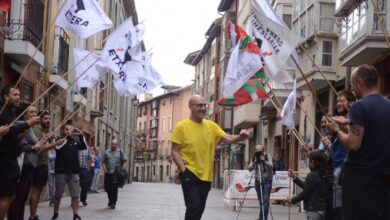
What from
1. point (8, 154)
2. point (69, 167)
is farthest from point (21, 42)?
point (8, 154)

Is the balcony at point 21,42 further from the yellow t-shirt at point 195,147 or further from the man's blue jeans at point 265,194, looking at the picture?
the yellow t-shirt at point 195,147

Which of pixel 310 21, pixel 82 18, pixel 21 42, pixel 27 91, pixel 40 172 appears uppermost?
pixel 310 21

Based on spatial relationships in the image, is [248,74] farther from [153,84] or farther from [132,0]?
[132,0]

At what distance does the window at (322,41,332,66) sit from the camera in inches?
997

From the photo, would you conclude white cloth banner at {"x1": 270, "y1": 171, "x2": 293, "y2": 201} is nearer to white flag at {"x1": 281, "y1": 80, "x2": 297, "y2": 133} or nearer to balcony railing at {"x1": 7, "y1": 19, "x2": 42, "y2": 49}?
balcony railing at {"x1": 7, "y1": 19, "x2": 42, "y2": 49}

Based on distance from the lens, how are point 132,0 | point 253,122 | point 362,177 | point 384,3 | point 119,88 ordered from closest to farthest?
1. point 362,177
2. point 119,88
3. point 384,3
4. point 253,122
5. point 132,0

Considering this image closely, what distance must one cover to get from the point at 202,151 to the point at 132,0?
45722 mm

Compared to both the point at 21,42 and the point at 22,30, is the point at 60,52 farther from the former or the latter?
the point at 21,42

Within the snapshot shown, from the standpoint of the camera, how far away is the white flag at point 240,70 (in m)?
11.5

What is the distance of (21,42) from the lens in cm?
1722

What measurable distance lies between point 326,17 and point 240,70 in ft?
48.1

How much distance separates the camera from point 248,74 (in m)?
11.6

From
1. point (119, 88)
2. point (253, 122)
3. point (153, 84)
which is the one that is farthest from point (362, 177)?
point (253, 122)

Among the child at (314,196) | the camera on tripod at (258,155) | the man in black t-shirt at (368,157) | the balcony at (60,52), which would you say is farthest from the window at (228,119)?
the man in black t-shirt at (368,157)
